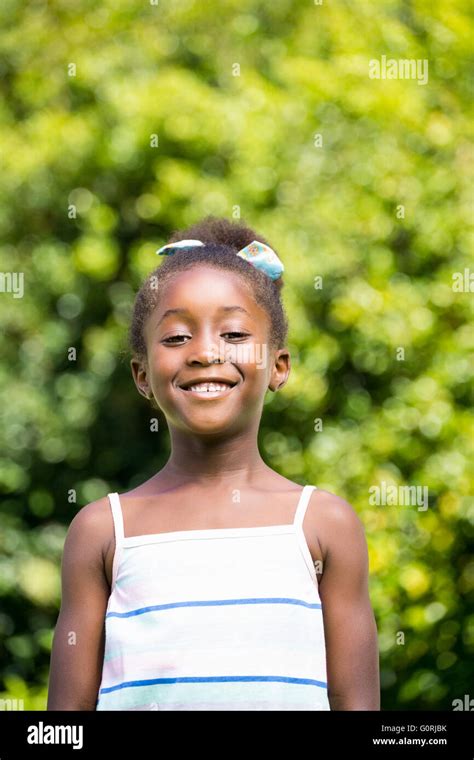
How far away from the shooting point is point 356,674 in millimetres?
2014

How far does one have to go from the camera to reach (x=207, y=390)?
79.9 inches

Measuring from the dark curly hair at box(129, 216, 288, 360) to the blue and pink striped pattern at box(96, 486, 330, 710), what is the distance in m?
0.42

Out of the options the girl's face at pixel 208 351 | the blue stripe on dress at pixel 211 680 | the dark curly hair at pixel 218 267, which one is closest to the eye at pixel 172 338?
the girl's face at pixel 208 351

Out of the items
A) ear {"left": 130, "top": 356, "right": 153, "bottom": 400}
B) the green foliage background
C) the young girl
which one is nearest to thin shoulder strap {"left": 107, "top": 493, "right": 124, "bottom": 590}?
the young girl

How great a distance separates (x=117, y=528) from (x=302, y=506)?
1.12 ft

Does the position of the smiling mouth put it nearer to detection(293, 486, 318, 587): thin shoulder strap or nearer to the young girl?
the young girl

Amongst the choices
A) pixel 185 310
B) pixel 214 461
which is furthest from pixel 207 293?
pixel 214 461

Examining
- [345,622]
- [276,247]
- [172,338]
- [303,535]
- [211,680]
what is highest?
[276,247]

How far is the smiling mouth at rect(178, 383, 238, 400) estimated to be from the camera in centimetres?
202

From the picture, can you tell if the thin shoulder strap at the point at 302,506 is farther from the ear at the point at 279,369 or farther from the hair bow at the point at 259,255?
the hair bow at the point at 259,255

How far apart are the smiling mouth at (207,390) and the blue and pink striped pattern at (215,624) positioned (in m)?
0.24

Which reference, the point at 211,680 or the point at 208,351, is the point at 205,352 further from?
the point at 211,680

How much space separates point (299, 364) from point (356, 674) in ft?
5.86
